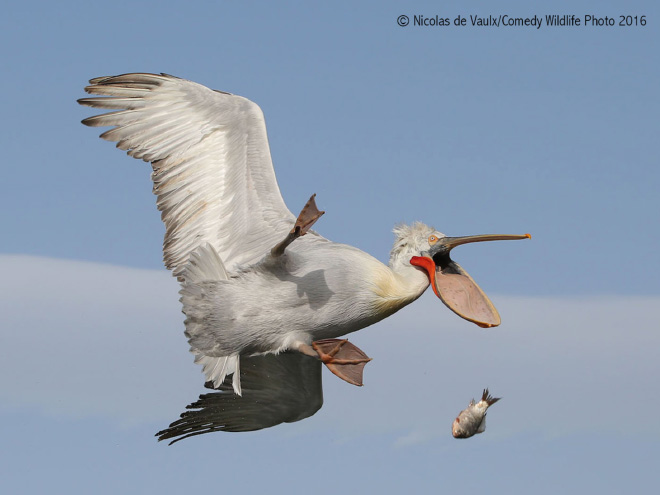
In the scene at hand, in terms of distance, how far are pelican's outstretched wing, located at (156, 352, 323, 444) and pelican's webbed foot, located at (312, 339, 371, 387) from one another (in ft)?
3.71

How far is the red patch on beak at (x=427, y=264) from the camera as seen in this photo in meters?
8.12

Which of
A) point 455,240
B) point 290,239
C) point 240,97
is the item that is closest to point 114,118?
point 240,97

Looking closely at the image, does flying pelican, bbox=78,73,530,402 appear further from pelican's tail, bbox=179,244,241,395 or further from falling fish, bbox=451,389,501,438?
falling fish, bbox=451,389,501,438

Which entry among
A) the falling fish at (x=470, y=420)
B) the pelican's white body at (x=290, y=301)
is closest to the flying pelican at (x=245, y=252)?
the pelican's white body at (x=290, y=301)

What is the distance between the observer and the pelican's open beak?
8.09 meters

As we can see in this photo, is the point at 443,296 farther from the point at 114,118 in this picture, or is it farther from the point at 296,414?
the point at 114,118

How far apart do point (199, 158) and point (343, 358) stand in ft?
7.02

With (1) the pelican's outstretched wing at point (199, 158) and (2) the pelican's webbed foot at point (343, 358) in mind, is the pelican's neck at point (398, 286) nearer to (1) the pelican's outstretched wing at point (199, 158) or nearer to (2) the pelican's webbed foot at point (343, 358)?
(2) the pelican's webbed foot at point (343, 358)

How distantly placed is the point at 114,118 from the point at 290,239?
95.0 inches

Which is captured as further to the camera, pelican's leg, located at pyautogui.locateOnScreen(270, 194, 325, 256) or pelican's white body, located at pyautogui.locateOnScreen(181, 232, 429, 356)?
pelican's white body, located at pyautogui.locateOnScreen(181, 232, 429, 356)

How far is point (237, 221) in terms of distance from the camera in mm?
8711

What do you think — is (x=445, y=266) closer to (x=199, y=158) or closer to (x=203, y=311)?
(x=203, y=311)

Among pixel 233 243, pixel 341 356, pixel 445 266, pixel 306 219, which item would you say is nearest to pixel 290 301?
pixel 341 356

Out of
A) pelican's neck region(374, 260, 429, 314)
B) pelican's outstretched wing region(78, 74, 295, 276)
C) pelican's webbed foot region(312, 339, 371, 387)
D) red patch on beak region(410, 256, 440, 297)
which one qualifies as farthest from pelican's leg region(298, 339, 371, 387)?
pelican's outstretched wing region(78, 74, 295, 276)
